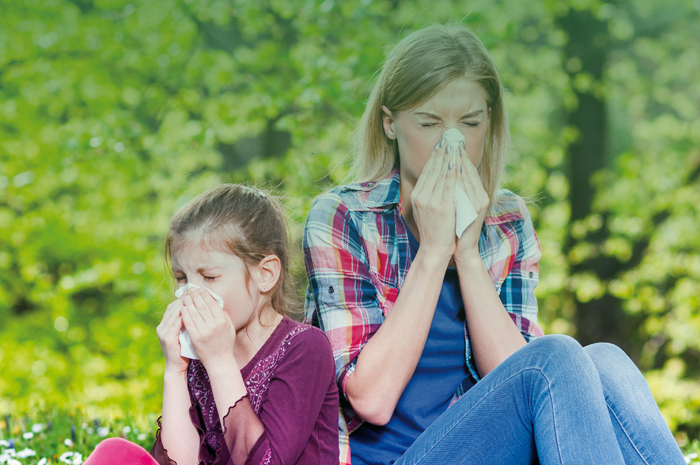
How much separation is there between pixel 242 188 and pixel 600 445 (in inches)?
48.9

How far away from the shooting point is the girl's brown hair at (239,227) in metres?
1.79

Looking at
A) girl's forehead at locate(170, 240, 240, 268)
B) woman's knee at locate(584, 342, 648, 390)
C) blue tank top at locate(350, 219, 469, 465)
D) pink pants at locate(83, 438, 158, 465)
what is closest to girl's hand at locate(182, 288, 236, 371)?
girl's forehead at locate(170, 240, 240, 268)

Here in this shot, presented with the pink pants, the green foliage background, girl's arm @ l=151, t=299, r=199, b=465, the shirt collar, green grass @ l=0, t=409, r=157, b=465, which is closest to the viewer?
the pink pants

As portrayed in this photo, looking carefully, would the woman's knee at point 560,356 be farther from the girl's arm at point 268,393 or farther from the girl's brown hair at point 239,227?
the girl's brown hair at point 239,227

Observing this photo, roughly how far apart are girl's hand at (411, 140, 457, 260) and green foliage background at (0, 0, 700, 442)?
319 centimetres

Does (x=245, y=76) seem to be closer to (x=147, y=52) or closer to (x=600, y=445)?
(x=147, y=52)

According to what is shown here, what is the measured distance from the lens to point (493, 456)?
5.50 ft

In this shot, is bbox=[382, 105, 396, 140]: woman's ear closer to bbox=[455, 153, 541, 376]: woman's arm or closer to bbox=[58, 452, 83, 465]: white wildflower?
bbox=[455, 153, 541, 376]: woman's arm

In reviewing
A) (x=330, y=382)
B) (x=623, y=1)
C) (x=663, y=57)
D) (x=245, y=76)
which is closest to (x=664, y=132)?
(x=663, y=57)

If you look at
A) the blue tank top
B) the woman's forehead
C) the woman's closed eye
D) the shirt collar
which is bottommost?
the blue tank top

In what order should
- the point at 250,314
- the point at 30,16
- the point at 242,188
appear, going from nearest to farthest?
the point at 250,314 → the point at 242,188 → the point at 30,16

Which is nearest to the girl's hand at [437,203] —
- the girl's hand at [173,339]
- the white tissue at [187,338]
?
the white tissue at [187,338]

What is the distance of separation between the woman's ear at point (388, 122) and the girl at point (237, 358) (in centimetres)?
56

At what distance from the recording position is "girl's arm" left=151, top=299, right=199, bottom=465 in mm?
1697
